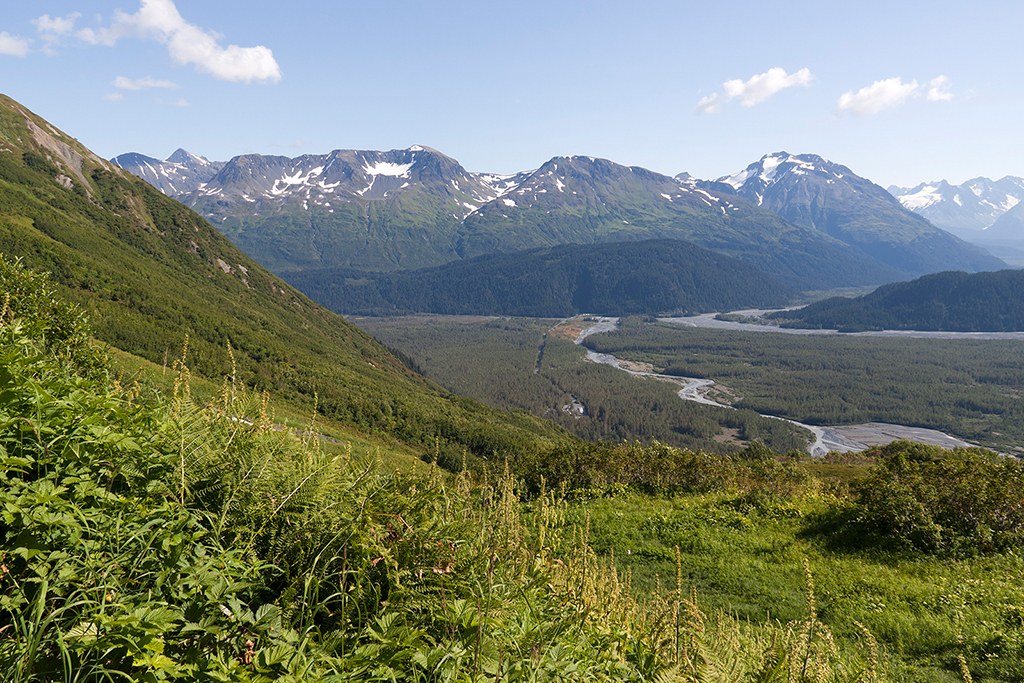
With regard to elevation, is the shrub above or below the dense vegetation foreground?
below

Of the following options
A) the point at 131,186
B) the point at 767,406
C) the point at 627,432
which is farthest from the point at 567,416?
the point at 131,186

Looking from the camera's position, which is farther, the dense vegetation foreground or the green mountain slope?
the green mountain slope

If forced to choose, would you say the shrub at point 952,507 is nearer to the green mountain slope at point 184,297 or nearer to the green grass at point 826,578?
the green grass at point 826,578

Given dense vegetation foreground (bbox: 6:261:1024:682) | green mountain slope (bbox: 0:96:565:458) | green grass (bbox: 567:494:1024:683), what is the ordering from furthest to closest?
green mountain slope (bbox: 0:96:565:458) < green grass (bbox: 567:494:1024:683) < dense vegetation foreground (bbox: 6:261:1024:682)

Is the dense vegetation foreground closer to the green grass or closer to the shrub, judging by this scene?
the green grass

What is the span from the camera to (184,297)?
62406 mm

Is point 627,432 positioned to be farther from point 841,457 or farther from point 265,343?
point 265,343

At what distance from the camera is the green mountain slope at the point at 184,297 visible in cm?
4109

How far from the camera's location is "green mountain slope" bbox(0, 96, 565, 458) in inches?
1618

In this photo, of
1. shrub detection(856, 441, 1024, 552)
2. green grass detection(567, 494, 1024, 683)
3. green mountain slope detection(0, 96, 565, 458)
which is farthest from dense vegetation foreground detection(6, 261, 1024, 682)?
shrub detection(856, 441, 1024, 552)

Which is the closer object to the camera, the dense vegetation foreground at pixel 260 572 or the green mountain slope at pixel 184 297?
the dense vegetation foreground at pixel 260 572

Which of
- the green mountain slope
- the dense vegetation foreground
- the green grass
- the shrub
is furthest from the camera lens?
the green mountain slope

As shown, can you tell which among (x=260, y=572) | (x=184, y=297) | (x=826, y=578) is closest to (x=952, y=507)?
(x=826, y=578)

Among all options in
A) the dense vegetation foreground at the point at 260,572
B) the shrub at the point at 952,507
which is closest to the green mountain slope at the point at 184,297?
the dense vegetation foreground at the point at 260,572
